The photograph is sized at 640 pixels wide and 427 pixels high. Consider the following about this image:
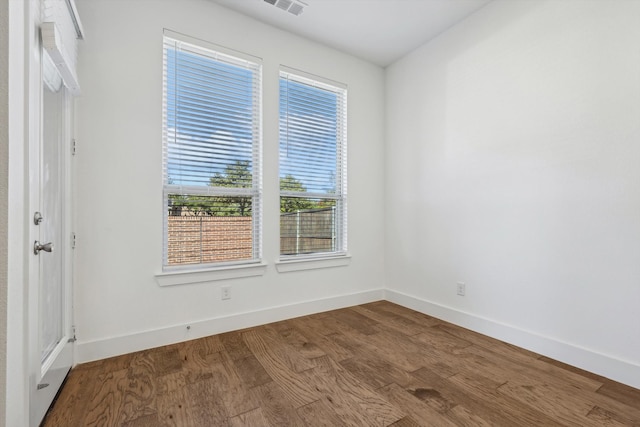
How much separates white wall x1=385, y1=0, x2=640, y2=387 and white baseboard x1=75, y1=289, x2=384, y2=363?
104 cm

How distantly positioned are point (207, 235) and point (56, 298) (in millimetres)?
1062

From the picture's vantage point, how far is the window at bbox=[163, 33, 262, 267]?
247 cm

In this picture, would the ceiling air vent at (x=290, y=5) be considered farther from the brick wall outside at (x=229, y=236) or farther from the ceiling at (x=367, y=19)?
→ the brick wall outside at (x=229, y=236)

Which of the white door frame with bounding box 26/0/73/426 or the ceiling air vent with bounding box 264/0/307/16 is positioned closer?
the white door frame with bounding box 26/0/73/426

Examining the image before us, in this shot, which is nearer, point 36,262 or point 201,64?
point 36,262

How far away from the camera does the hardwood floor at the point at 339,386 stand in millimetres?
1558

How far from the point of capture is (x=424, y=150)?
324 cm

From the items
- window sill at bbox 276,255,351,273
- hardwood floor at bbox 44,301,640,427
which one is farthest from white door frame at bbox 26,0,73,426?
window sill at bbox 276,255,351,273

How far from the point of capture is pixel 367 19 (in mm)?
2838

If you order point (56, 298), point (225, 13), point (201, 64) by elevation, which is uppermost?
point (225, 13)

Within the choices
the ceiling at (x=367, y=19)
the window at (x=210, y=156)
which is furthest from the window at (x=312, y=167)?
the ceiling at (x=367, y=19)

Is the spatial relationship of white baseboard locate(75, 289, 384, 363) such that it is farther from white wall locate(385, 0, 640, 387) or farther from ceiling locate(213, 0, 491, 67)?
ceiling locate(213, 0, 491, 67)

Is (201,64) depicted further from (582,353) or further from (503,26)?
(582,353)

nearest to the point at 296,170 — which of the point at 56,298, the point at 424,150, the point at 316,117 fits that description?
the point at 316,117
